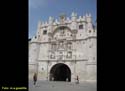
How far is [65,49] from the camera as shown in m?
28.9

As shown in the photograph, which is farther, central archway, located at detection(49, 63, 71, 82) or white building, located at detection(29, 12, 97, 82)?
central archway, located at detection(49, 63, 71, 82)

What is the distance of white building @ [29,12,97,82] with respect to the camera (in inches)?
1058

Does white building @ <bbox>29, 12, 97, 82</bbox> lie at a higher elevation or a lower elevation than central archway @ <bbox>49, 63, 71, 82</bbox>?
higher

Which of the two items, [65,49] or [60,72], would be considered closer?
[65,49]

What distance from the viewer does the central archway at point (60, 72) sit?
2969 centimetres

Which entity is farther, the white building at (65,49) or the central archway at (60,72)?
the central archway at (60,72)

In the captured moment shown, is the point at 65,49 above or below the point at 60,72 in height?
above

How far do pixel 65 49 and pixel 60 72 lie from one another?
3.99 meters

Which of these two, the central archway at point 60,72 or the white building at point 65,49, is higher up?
the white building at point 65,49
